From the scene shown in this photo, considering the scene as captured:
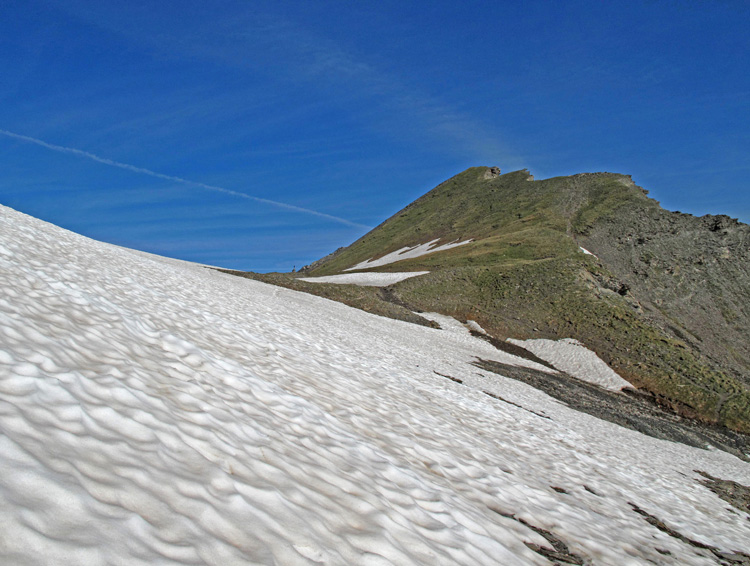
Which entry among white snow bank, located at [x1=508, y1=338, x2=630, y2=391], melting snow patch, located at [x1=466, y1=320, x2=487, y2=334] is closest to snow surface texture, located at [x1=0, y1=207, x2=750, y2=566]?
white snow bank, located at [x1=508, y1=338, x2=630, y2=391]

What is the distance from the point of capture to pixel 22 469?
312 cm

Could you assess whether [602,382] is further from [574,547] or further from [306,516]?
[306,516]

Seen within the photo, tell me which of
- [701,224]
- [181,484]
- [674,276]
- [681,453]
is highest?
[701,224]

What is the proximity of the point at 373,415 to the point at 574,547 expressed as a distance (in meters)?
4.39

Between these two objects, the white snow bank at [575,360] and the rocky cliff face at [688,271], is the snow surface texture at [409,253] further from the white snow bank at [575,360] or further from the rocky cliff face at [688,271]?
the white snow bank at [575,360]

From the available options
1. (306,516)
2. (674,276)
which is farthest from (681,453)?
(674,276)

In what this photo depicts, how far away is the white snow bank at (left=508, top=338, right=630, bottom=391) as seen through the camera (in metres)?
40.3

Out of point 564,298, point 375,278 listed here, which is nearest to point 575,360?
point 564,298

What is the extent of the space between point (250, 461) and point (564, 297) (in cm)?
5501

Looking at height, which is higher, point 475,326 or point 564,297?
point 564,297

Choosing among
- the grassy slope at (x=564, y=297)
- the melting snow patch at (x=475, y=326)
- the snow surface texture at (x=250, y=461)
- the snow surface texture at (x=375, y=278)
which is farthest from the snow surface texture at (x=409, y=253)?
the snow surface texture at (x=250, y=461)

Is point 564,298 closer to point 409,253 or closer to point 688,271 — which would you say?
point 688,271

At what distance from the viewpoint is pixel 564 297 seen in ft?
178

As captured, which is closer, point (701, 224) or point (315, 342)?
point (315, 342)
